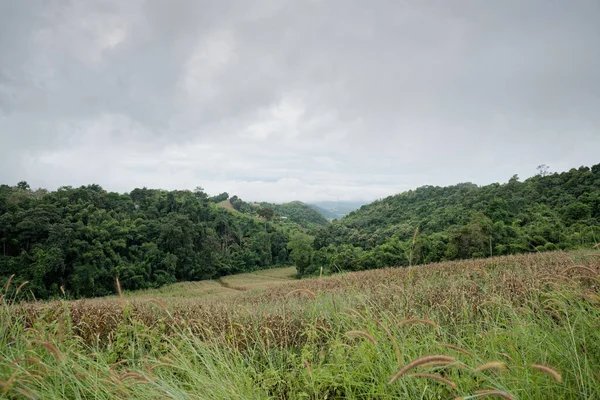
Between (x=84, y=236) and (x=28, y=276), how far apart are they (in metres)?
9.17

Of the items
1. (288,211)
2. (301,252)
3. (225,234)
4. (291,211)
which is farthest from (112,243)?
(291,211)

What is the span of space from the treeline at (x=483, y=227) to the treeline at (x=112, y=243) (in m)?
17.1

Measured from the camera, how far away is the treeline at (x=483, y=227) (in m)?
28.6

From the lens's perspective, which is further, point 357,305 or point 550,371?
point 357,305

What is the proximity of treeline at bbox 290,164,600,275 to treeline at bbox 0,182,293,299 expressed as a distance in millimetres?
17130

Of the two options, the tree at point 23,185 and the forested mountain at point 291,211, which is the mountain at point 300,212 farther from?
the tree at point 23,185

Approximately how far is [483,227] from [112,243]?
54878 mm

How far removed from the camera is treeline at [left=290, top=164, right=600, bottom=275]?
28.6 m

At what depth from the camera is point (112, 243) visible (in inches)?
2035

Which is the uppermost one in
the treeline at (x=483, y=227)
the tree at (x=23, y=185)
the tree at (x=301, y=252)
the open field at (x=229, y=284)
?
the tree at (x=23, y=185)

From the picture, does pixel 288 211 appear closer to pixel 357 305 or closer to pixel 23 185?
pixel 23 185

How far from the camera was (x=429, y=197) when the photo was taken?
77.7 metres

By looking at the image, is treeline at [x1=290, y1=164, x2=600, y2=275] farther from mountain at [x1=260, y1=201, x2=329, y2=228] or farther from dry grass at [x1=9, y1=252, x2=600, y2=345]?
mountain at [x1=260, y1=201, x2=329, y2=228]

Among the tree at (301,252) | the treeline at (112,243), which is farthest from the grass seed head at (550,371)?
the tree at (301,252)
